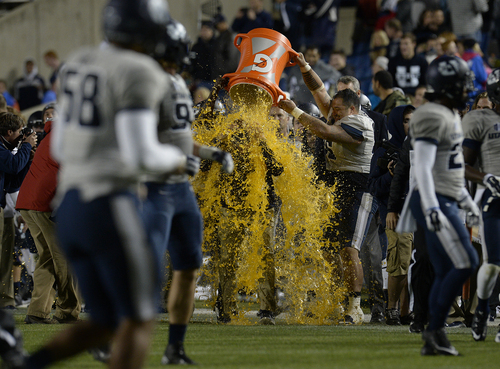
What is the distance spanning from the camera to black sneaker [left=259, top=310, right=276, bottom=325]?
6.89 metres

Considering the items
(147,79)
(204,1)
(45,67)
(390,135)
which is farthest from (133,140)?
(204,1)

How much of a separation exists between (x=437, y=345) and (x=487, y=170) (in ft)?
5.05

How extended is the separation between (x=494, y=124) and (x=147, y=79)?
354 centimetres

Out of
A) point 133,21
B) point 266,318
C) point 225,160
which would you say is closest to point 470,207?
point 225,160

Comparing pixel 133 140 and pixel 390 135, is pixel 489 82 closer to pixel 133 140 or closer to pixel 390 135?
pixel 390 135

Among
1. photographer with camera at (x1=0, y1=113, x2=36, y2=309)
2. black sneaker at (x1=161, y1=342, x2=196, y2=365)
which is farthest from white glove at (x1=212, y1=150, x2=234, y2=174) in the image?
photographer with camera at (x1=0, y1=113, x2=36, y2=309)

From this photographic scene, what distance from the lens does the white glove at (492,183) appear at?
17.7ft

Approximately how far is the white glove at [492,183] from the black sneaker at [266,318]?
8.06ft

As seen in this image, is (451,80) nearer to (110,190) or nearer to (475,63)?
(110,190)

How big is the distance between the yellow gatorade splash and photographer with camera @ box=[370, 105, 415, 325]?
21.6 inches

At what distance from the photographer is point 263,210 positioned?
22.5 feet

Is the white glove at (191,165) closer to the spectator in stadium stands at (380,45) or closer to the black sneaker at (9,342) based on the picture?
the black sneaker at (9,342)

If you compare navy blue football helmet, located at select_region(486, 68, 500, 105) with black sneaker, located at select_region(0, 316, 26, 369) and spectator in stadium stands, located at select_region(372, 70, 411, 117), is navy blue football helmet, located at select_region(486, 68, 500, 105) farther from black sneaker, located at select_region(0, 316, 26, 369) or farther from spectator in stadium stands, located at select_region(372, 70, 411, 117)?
black sneaker, located at select_region(0, 316, 26, 369)

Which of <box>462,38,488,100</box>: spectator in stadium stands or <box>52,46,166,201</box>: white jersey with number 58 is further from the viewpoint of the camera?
<box>462,38,488,100</box>: spectator in stadium stands
